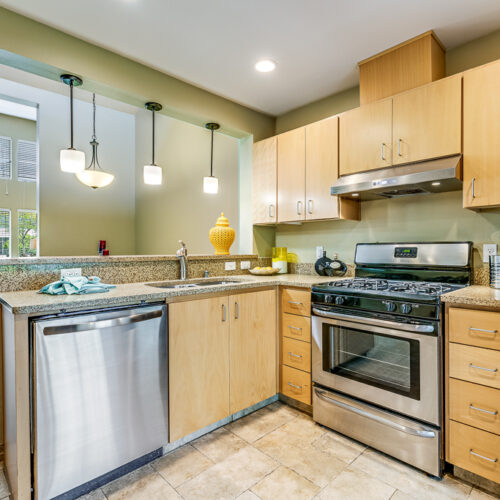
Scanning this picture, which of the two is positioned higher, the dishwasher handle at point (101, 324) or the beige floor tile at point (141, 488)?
the dishwasher handle at point (101, 324)

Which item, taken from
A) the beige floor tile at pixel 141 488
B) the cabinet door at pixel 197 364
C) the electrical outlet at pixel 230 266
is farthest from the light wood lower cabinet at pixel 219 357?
the electrical outlet at pixel 230 266

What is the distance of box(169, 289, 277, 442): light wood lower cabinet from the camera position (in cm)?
183

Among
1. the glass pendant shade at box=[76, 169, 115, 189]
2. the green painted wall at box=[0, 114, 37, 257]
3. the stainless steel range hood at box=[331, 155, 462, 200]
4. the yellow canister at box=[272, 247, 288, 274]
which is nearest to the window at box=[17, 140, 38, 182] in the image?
the green painted wall at box=[0, 114, 37, 257]

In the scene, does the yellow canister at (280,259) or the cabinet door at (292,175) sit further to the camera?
the yellow canister at (280,259)

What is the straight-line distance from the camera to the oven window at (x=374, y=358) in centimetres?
170

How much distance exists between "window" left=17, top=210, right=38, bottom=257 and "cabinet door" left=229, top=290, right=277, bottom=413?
4569mm

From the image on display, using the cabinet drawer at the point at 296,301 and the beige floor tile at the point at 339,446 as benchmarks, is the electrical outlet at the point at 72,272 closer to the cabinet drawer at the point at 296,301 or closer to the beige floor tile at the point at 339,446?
the cabinet drawer at the point at 296,301

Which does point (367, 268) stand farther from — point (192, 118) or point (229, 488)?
point (192, 118)

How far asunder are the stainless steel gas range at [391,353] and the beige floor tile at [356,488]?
23 cm

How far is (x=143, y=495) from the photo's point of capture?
4.96 feet

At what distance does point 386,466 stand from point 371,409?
28cm

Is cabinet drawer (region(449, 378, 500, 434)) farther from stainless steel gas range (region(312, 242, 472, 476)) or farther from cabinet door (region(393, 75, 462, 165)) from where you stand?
cabinet door (region(393, 75, 462, 165))

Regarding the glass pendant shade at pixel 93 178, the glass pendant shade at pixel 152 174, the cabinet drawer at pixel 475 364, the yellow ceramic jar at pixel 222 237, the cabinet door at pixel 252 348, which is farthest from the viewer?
the glass pendant shade at pixel 93 178

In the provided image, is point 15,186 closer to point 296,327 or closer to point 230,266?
point 230,266
